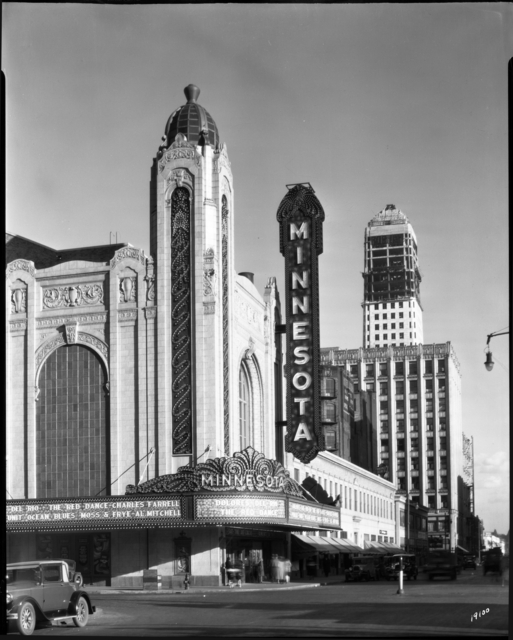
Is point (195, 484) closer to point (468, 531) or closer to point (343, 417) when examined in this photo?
point (343, 417)

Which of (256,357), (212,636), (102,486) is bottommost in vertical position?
(212,636)

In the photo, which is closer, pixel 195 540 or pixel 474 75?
pixel 474 75

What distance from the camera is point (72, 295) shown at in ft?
139

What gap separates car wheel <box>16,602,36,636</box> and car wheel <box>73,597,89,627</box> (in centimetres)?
118

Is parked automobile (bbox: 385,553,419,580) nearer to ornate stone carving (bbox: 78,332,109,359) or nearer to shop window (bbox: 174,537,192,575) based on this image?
shop window (bbox: 174,537,192,575)

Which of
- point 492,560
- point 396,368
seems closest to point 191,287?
point 396,368

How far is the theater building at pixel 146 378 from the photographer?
40.7 m

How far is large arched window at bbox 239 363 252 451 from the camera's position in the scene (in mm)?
43166

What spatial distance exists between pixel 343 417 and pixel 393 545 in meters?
5.19

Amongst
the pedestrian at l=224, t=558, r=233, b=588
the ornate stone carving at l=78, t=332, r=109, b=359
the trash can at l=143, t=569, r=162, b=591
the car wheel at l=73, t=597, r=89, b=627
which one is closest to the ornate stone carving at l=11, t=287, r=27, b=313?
the ornate stone carving at l=78, t=332, r=109, b=359

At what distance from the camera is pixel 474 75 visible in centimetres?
2697

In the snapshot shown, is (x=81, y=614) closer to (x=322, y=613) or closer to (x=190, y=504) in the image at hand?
(x=322, y=613)

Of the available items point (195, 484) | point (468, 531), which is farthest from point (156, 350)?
point (468, 531)

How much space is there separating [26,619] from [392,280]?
1343 centimetres
